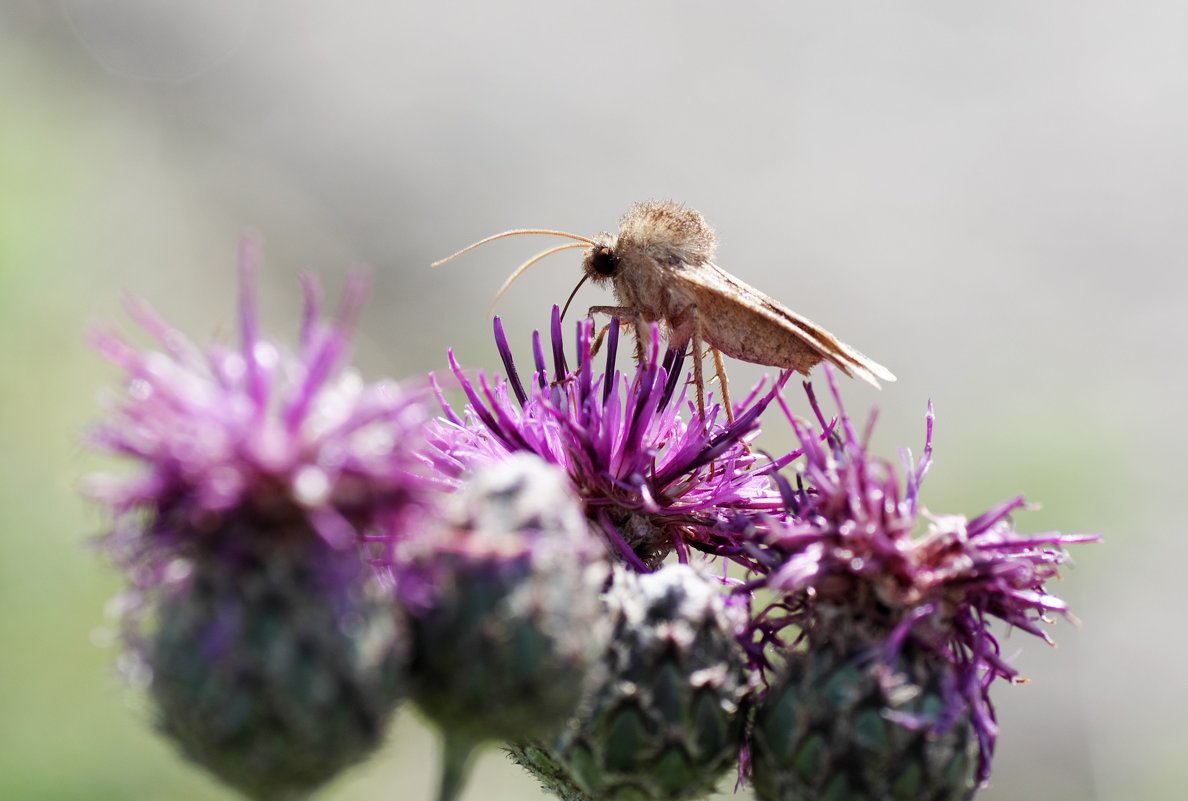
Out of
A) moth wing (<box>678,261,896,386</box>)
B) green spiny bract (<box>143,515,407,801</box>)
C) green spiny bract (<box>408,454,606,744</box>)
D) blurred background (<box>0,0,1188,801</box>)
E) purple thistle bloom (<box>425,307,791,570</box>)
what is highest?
blurred background (<box>0,0,1188,801</box>)

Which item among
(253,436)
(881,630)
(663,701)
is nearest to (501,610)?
(253,436)

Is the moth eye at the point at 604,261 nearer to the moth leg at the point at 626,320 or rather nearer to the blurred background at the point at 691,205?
the moth leg at the point at 626,320

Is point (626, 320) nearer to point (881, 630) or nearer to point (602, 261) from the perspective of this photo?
point (602, 261)

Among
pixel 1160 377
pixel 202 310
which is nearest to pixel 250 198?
pixel 202 310

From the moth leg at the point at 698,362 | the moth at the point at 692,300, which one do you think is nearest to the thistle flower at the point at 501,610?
the moth leg at the point at 698,362

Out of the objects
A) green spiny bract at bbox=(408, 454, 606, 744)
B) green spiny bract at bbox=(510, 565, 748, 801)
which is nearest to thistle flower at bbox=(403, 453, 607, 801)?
green spiny bract at bbox=(408, 454, 606, 744)

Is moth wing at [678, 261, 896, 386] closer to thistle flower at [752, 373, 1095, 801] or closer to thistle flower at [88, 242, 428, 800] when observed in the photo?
thistle flower at [752, 373, 1095, 801]
